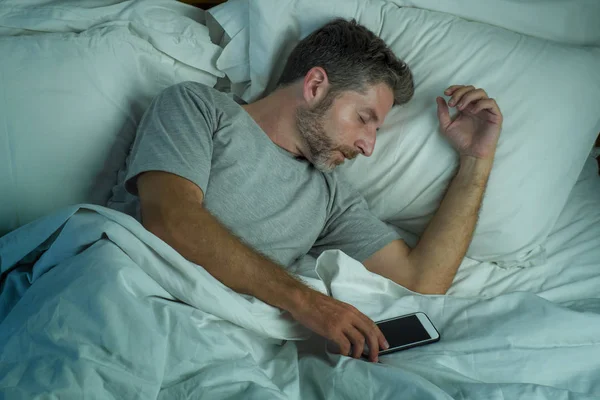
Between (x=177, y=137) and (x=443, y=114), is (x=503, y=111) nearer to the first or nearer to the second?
(x=443, y=114)

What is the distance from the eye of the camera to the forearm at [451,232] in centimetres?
122

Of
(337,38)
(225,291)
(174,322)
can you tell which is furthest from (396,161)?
(174,322)

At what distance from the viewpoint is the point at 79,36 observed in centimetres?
132

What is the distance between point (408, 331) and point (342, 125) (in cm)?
47

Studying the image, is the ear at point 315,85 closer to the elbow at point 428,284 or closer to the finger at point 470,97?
the finger at point 470,97

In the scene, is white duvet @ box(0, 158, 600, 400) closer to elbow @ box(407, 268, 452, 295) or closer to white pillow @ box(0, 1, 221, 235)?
Result: elbow @ box(407, 268, 452, 295)

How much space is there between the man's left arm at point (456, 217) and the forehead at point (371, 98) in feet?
0.44

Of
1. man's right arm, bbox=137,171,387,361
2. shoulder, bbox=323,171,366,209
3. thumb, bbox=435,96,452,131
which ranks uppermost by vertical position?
thumb, bbox=435,96,452,131

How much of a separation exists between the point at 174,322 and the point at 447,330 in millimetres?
466

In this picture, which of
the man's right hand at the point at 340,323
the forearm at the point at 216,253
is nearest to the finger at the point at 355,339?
the man's right hand at the point at 340,323

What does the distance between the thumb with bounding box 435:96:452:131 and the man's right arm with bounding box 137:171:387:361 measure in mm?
509

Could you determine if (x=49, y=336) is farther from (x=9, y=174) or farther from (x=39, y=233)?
(x=9, y=174)

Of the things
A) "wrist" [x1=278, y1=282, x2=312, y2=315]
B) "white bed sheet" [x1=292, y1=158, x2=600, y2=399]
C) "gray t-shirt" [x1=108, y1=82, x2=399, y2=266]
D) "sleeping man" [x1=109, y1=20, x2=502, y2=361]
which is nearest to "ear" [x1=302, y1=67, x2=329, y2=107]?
"sleeping man" [x1=109, y1=20, x2=502, y2=361]

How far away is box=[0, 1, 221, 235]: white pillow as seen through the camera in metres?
1.19
